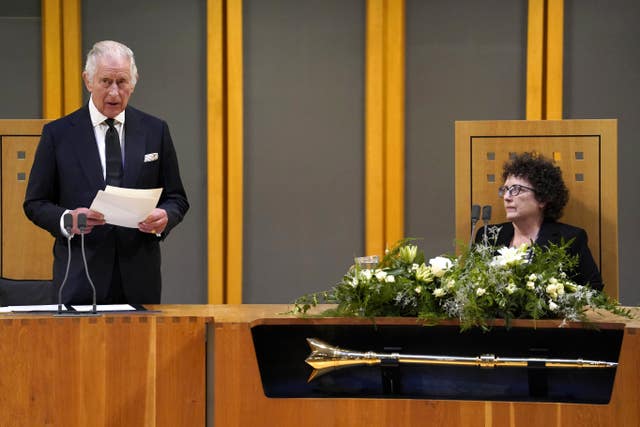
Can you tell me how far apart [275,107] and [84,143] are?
223 centimetres

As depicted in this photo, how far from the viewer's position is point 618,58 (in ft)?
17.4

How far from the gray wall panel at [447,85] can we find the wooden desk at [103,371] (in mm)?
3045

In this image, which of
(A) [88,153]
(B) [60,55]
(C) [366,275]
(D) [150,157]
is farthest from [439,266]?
(B) [60,55]

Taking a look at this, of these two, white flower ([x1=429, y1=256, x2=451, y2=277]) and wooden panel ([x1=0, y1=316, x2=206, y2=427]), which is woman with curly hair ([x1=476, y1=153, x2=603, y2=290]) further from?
wooden panel ([x1=0, y1=316, x2=206, y2=427])

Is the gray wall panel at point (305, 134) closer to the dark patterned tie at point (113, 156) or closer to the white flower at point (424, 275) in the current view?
the dark patterned tie at point (113, 156)

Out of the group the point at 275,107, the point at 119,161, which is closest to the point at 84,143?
the point at 119,161

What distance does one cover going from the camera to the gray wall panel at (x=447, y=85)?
5.35 meters

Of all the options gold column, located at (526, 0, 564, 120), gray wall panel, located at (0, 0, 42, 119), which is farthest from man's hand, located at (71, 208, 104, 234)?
gold column, located at (526, 0, 564, 120)

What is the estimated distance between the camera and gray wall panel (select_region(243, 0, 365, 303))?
5422mm

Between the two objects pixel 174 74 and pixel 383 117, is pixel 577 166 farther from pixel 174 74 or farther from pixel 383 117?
pixel 174 74

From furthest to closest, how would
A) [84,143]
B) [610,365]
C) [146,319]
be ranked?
[84,143] → [146,319] → [610,365]

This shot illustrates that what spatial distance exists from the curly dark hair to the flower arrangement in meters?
1.34

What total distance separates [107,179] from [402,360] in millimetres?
1360

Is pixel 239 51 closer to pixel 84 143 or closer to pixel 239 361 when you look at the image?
pixel 84 143
